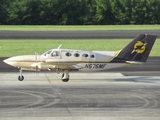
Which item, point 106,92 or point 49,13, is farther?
point 49,13

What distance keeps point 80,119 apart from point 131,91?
22.3ft

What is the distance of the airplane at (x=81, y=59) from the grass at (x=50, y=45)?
13875 millimetres

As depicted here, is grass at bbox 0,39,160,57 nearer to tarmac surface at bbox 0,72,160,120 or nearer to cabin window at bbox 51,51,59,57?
tarmac surface at bbox 0,72,160,120

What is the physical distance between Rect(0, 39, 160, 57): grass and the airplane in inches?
546

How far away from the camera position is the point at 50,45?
49781mm

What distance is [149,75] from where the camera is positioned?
3052 cm

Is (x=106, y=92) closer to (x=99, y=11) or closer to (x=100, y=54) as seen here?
(x=100, y=54)

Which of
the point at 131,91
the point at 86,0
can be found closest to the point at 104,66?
the point at 131,91

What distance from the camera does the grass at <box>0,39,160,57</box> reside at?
145ft

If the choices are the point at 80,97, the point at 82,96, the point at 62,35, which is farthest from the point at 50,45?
the point at 80,97

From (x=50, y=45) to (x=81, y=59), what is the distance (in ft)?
74.1

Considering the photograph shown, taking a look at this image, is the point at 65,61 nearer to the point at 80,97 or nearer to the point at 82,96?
the point at 82,96

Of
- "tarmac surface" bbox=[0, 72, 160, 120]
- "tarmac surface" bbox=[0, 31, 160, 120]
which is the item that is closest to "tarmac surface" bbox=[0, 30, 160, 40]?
"tarmac surface" bbox=[0, 31, 160, 120]

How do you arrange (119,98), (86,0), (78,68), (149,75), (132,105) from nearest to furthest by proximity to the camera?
(132,105), (119,98), (78,68), (149,75), (86,0)
